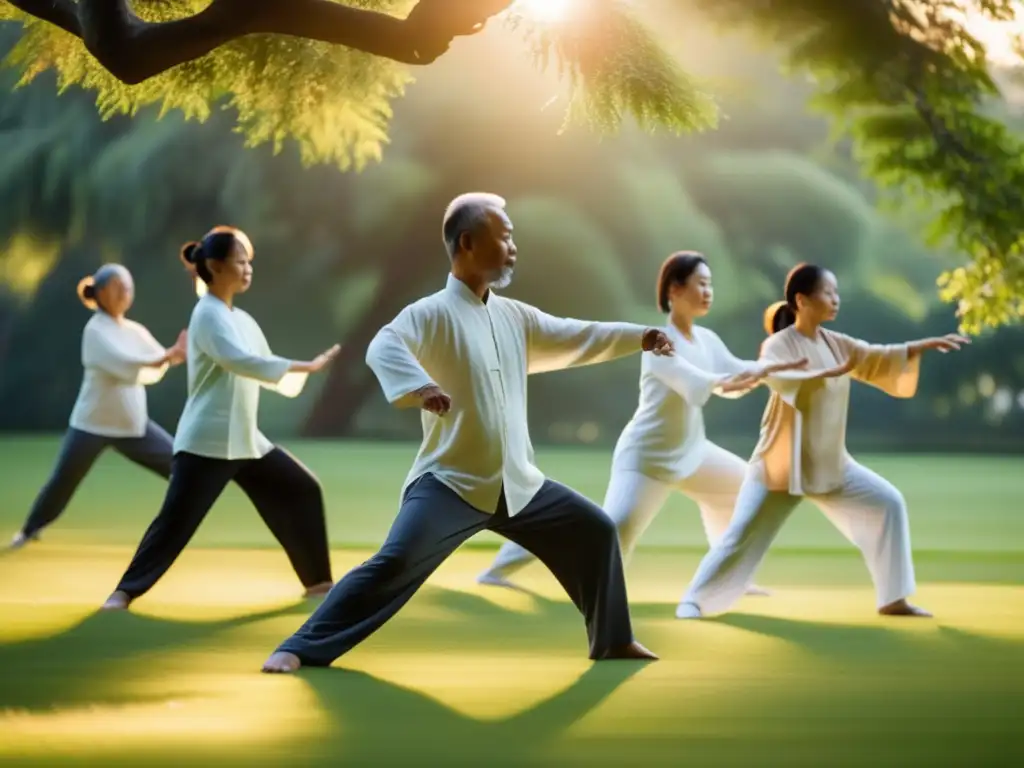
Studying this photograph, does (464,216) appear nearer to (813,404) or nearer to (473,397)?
(473,397)

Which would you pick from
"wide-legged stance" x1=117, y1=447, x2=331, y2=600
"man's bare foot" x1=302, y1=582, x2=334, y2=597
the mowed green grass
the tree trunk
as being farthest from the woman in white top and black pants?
the tree trunk

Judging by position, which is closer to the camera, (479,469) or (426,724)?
(426,724)

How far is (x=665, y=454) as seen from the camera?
7262 mm

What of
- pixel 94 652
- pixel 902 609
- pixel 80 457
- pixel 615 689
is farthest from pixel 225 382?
pixel 902 609

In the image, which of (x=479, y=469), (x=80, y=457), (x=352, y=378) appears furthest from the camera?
(x=352, y=378)

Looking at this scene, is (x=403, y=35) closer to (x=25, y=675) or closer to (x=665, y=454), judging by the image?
(x=665, y=454)

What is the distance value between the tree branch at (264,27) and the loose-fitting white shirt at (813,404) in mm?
1848

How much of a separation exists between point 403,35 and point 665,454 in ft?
6.84

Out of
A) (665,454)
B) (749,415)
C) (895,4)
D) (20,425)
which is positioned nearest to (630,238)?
(749,415)

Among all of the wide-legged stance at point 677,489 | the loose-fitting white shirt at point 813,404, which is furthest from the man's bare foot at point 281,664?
the loose-fitting white shirt at point 813,404

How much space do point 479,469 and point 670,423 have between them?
6.77ft

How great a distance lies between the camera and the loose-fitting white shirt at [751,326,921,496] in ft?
22.7

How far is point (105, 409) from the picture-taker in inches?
374

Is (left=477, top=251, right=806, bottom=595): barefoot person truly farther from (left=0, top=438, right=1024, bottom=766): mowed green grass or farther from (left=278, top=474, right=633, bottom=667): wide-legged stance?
(left=278, top=474, right=633, bottom=667): wide-legged stance
